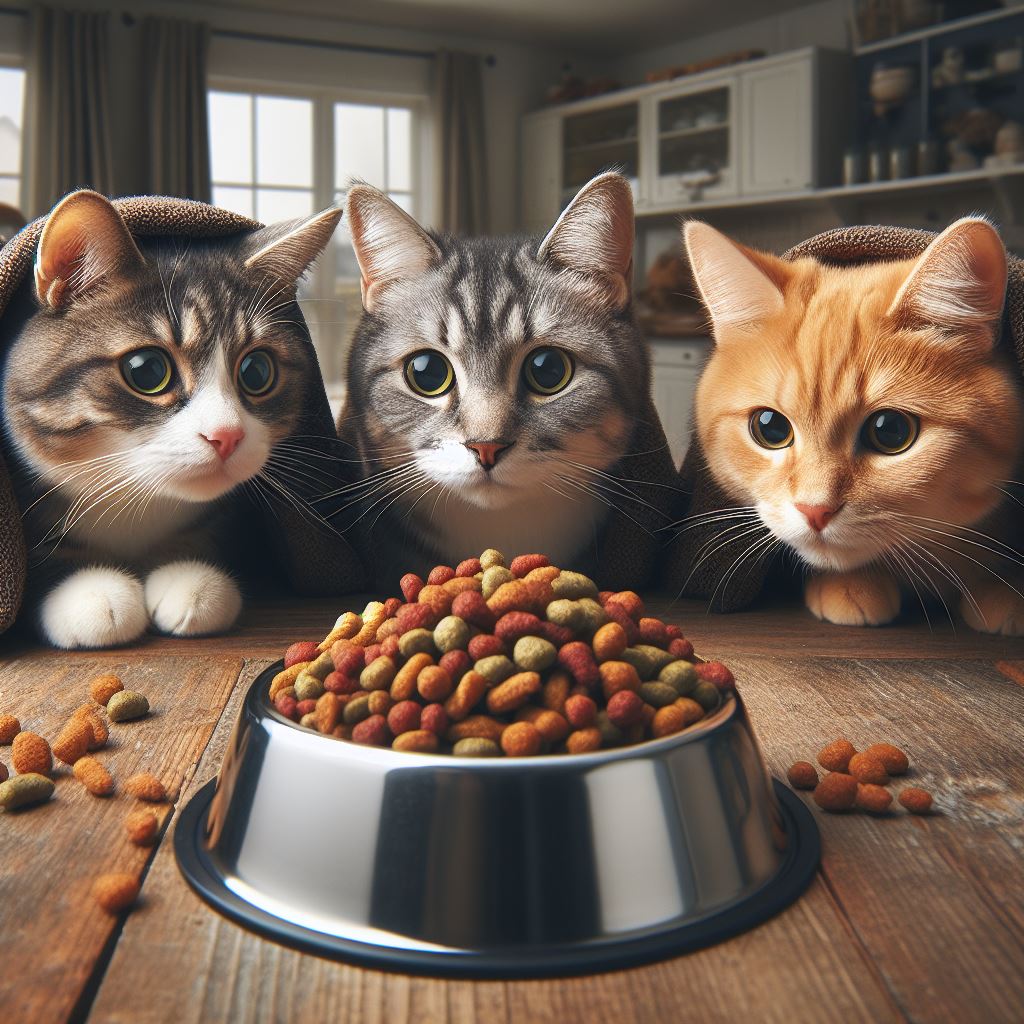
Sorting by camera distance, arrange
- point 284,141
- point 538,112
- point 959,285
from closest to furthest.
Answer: point 959,285 → point 284,141 → point 538,112

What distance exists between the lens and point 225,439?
3.56 feet

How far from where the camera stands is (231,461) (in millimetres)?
1109

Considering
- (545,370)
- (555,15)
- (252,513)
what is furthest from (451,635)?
(555,15)

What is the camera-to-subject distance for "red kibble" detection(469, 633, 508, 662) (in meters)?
0.66

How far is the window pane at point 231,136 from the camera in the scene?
614 cm

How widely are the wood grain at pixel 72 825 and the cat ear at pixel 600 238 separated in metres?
0.58

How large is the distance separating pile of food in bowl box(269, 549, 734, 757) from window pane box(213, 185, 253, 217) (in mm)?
5910

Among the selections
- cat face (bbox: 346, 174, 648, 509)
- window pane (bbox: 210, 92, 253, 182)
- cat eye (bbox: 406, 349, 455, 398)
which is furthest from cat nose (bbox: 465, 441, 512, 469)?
window pane (bbox: 210, 92, 253, 182)

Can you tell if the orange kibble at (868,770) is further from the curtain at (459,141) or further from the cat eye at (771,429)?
the curtain at (459,141)

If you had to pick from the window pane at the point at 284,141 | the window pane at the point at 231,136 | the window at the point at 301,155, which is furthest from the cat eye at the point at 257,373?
the window pane at the point at 284,141

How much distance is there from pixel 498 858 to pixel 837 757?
34 centimetres

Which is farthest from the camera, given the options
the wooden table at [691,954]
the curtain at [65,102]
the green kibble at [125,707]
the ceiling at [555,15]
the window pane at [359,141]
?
the window pane at [359,141]

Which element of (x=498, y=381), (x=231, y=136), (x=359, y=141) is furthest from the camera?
(x=359, y=141)

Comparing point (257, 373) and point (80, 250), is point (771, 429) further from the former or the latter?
point (80, 250)
